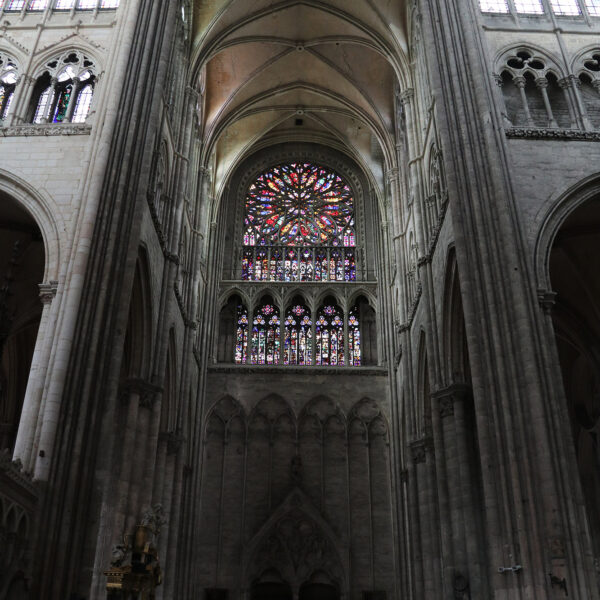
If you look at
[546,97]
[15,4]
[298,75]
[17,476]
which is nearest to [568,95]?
[546,97]

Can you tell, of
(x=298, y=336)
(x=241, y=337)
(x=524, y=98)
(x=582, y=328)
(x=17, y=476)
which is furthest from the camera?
(x=241, y=337)

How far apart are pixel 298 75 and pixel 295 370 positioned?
11710mm

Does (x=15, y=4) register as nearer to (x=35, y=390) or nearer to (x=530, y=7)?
(x=35, y=390)

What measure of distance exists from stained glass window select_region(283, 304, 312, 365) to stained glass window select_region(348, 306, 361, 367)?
160cm

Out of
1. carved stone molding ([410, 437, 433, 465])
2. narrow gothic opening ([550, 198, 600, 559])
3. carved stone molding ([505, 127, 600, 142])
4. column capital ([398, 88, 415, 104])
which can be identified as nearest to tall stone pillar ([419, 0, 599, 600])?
carved stone molding ([505, 127, 600, 142])

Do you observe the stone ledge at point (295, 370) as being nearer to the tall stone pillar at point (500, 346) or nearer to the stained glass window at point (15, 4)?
the tall stone pillar at point (500, 346)

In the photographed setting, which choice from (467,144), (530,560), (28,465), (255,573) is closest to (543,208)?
(467,144)

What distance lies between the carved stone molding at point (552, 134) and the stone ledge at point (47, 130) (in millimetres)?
9850

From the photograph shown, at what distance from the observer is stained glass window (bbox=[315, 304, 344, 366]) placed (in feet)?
90.9

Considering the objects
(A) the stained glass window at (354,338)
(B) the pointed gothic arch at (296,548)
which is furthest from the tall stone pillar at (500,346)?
(A) the stained glass window at (354,338)

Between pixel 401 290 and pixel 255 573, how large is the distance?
35.3 ft

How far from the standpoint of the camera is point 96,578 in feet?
45.3

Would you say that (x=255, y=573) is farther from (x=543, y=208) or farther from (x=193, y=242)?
(x=543, y=208)

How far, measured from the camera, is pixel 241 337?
28.3m
